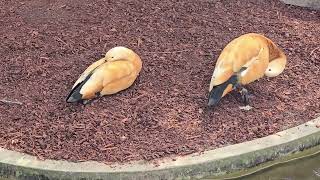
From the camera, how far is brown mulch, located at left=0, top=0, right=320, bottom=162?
3.85 metres

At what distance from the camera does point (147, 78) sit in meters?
4.43

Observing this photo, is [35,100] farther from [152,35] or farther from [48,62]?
[152,35]

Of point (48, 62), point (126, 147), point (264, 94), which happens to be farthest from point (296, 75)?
point (48, 62)

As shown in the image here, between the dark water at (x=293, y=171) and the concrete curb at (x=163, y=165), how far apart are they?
7 centimetres

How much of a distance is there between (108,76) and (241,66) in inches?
33.1

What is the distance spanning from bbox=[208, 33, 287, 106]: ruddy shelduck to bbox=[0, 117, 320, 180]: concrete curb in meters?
0.38

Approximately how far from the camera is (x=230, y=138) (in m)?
3.88

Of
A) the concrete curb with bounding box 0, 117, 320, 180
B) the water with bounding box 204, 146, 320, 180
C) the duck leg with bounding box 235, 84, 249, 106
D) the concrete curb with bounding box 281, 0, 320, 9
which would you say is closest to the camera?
the concrete curb with bounding box 0, 117, 320, 180

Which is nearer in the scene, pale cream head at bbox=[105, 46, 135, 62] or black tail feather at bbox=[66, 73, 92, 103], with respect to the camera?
black tail feather at bbox=[66, 73, 92, 103]

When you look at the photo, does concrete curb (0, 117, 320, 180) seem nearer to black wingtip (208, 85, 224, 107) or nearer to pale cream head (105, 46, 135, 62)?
black wingtip (208, 85, 224, 107)

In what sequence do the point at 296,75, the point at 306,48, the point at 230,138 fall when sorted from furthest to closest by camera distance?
the point at 306,48 < the point at 296,75 < the point at 230,138

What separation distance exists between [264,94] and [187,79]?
0.53m

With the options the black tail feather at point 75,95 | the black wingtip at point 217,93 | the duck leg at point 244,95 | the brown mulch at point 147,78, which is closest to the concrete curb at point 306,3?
the brown mulch at point 147,78

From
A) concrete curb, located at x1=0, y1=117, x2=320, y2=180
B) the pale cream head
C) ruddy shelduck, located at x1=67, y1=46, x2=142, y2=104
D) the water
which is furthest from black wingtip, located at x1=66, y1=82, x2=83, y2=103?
the water
